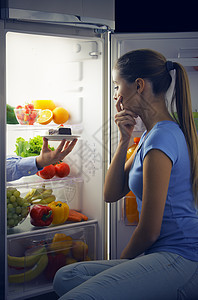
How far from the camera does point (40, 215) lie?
2029mm

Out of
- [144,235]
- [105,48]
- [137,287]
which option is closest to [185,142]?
[144,235]

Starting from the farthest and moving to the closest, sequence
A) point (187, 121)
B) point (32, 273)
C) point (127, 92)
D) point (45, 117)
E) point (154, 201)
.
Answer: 1. point (45, 117)
2. point (32, 273)
3. point (127, 92)
4. point (187, 121)
5. point (154, 201)

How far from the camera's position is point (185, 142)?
1.28 m

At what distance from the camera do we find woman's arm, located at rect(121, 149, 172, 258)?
115 centimetres

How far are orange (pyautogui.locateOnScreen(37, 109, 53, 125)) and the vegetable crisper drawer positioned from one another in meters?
0.63

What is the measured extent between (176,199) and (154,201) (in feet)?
0.36

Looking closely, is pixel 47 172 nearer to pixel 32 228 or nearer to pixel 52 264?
pixel 32 228

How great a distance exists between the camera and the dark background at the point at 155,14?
2.54m

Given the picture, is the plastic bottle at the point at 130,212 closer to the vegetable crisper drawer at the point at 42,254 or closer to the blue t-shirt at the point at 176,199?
the vegetable crisper drawer at the point at 42,254

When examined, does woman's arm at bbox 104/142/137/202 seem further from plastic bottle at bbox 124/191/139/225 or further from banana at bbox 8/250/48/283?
banana at bbox 8/250/48/283

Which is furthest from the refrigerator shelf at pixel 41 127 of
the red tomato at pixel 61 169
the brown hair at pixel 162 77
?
the brown hair at pixel 162 77

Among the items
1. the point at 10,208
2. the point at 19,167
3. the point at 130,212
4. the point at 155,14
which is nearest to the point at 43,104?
the point at 19,167

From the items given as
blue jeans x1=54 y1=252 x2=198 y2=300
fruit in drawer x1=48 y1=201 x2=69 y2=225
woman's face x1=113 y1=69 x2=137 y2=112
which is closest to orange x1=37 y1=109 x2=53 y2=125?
fruit in drawer x1=48 y1=201 x2=69 y2=225

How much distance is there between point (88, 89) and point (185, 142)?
40.0 inches
